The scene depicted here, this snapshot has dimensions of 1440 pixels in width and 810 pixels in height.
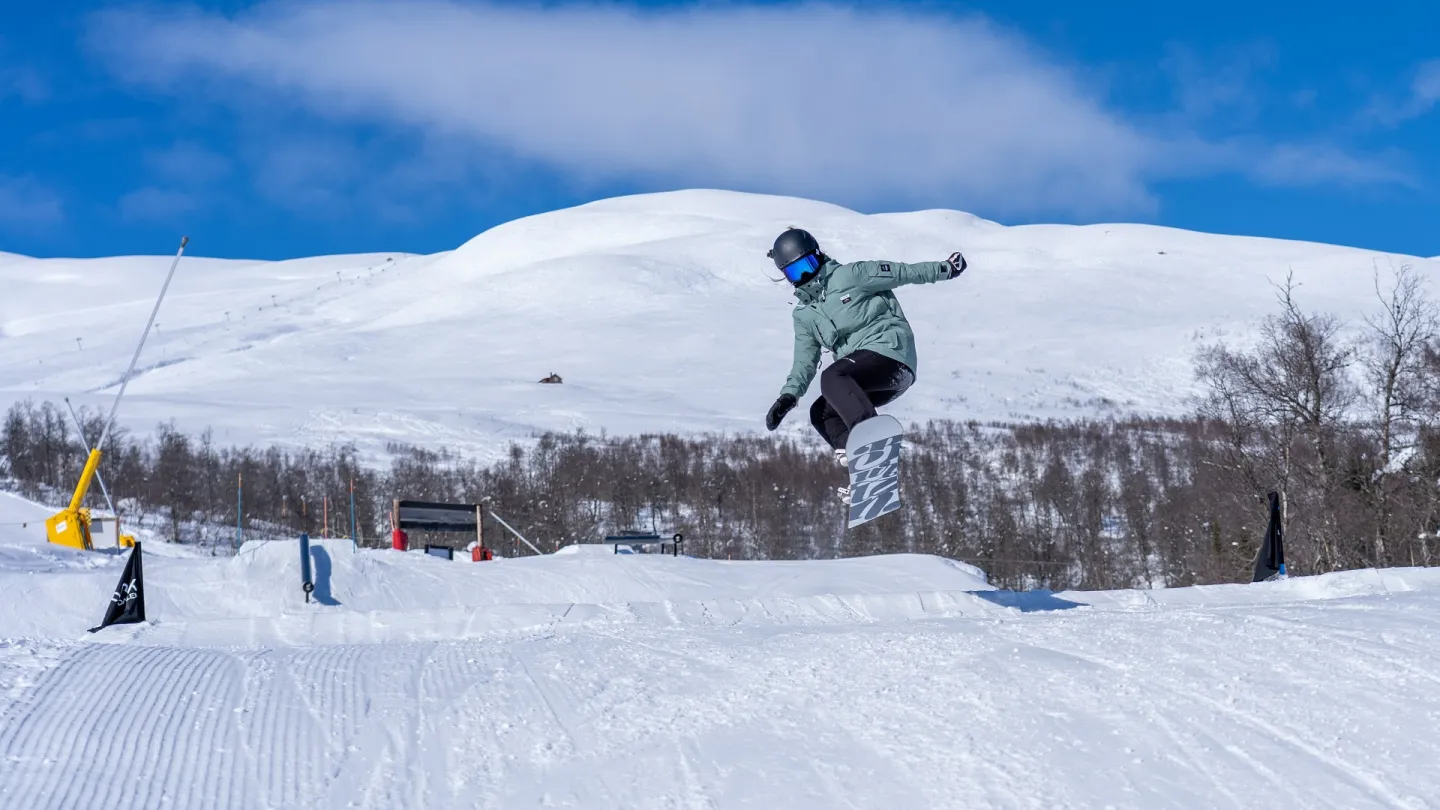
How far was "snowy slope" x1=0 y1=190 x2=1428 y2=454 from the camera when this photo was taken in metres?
59.0

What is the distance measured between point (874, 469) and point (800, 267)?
144 cm

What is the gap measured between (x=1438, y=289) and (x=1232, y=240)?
99.3 ft

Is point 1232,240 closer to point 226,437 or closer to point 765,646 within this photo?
point 226,437

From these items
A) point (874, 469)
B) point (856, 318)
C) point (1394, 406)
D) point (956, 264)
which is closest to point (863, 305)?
point (856, 318)

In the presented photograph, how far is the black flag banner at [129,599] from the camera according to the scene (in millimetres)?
11258

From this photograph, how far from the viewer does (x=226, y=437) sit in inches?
1943

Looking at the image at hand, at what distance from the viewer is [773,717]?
17.9 ft

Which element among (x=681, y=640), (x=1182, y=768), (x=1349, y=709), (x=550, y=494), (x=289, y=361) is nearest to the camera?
(x=1182, y=768)

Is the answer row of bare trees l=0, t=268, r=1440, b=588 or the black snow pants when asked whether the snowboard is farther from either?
row of bare trees l=0, t=268, r=1440, b=588

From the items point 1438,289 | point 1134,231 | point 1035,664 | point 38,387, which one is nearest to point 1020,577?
point 1035,664

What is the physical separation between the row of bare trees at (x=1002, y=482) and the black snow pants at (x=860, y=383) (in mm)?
21394

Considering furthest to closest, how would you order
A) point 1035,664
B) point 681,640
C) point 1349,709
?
point 681,640, point 1035,664, point 1349,709

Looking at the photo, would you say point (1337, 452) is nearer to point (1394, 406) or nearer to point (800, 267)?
point (1394, 406)

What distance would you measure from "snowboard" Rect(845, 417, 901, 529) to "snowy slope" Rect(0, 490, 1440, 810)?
2.70 feet
